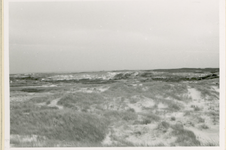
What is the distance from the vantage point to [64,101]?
3477 millimetres

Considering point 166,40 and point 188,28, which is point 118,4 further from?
point 188,28

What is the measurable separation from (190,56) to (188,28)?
0.56m

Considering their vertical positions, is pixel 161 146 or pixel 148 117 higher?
pixel 148 117

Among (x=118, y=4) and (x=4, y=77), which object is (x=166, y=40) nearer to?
(x=118, y=4)

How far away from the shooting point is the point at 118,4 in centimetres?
350

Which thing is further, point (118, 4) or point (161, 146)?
point (118, 4)

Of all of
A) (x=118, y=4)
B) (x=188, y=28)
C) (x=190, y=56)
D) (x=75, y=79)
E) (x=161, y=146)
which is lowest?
(x=161, y=146)

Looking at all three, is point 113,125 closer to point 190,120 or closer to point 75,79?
point 75,79

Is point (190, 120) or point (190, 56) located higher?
point (190, 56)

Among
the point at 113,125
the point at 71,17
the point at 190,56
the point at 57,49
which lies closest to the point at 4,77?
the point at 57,49

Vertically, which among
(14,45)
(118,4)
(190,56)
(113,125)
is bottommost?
(113,125)

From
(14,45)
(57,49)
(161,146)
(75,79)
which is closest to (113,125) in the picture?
(161,146)

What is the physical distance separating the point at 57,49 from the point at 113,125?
187 cm

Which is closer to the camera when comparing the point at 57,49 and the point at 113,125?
the point at 113,125
